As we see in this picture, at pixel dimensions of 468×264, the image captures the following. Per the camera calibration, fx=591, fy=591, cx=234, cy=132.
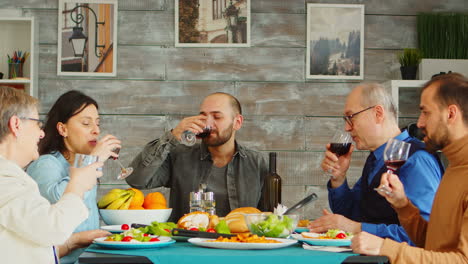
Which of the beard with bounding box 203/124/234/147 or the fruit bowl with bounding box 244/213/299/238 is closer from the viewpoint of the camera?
the fruit bowl with bounding box 244/213/299/238

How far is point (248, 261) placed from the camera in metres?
1.68

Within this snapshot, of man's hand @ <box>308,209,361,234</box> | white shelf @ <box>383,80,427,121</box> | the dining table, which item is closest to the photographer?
the dining table

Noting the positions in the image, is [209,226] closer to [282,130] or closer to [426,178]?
[426,178]

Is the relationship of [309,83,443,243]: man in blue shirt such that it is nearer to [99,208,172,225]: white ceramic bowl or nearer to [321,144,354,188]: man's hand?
[321,144,354,188]: man's hand

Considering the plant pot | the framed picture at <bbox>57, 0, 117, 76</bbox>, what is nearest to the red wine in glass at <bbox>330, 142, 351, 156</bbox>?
the plant pot

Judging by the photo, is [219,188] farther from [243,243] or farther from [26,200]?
[26,200]

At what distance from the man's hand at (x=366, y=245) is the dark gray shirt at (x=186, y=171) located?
4.89 ft

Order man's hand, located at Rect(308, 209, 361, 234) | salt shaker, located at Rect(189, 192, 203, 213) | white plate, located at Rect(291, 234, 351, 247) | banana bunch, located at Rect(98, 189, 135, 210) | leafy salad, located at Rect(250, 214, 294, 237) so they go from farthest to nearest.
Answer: salt shaker, located at Rect(189, 192, 203, 213) < banana bunch, located at Rect(98, 189, 135, 210) < man's hand, located at Rect(308, 209, 361, 234) < leafy salad, located at Rect(250, 214, 294, 237) < white plate, located at Rect(291, 234, 351, 247)

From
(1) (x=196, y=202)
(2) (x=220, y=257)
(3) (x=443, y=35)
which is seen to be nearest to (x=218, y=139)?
(1) (x=196, y=202)

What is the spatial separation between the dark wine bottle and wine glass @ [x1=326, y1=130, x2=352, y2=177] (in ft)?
0.92

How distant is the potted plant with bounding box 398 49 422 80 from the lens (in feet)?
13.1

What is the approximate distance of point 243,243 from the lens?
5.88 ft

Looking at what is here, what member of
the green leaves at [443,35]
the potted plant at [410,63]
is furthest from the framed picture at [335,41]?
the green leaves at [443,35]

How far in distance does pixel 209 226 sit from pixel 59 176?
0.69 meters
